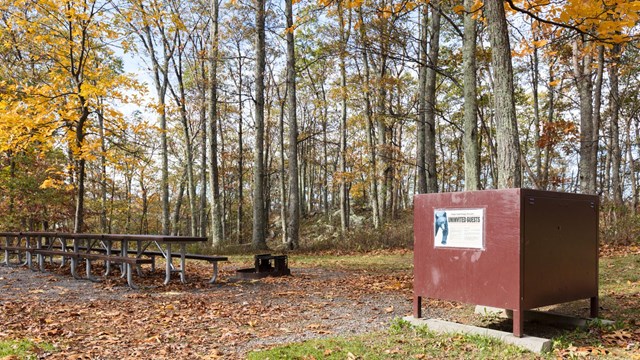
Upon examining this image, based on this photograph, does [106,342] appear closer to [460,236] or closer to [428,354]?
[428,354]

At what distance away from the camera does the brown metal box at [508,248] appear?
4.31m

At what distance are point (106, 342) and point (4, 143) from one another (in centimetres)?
722

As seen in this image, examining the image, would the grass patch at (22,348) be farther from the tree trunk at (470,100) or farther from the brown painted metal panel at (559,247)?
the tree trunk at (470,100)

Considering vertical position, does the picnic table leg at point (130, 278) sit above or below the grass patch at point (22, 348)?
below

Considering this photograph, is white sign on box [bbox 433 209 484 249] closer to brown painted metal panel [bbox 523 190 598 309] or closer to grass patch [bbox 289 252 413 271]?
brown painted metal panel [bbox 523 190 598 309]

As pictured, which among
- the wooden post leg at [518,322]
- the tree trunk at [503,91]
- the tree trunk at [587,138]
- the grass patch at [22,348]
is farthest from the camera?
the tree trunk at [587,138]

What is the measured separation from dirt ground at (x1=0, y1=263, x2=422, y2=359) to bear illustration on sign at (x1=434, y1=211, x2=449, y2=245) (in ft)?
4.22

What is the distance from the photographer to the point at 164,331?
5199 millimetres

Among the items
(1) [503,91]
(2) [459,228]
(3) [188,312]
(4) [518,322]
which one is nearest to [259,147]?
(3) [188,312]

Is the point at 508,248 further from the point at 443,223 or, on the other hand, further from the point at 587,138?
the point at 587,138

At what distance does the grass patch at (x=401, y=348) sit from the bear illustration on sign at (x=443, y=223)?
1004 mm

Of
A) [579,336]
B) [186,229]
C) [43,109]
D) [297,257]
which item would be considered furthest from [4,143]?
[186,229]

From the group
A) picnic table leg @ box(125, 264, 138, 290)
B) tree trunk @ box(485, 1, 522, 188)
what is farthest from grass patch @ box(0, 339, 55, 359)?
tree trunk @ box(485, 1, 522, 188)

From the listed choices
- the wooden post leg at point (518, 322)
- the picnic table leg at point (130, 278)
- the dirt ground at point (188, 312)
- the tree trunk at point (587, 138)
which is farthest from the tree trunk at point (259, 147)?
the wooden post leg at point (518, 322)
